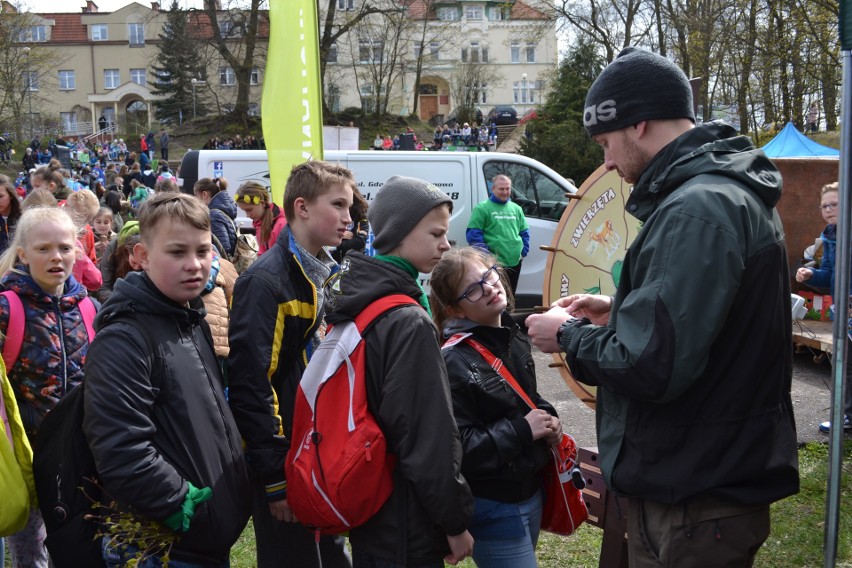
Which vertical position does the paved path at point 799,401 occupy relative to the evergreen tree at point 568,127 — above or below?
below

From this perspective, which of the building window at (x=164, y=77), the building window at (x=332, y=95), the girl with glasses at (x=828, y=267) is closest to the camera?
the girl with glasses at (x=828, y=267)

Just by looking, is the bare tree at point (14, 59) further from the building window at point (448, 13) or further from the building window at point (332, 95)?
the building window at point (448, 13)

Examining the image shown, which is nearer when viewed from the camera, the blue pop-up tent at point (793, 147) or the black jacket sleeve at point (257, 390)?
the black jacket sleeve at point (257, 390)

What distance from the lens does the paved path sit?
20.7ft

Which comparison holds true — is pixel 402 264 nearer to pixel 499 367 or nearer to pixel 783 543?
pixel 499 367

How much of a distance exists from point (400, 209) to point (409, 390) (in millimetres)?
607

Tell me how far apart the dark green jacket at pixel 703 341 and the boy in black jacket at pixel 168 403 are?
1.23 m

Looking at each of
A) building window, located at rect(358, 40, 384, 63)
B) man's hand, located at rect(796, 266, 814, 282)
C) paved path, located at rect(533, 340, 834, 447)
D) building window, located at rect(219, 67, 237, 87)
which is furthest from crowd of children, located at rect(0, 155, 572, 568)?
building window, located at rect(219, 67, 237, 87)

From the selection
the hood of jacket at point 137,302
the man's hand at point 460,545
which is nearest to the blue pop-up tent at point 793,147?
the man's hand at point 460,545

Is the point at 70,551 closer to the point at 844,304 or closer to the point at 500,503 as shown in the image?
the point at 500,503

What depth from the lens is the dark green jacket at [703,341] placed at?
206 centimetres

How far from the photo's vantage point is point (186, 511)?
2.50 m

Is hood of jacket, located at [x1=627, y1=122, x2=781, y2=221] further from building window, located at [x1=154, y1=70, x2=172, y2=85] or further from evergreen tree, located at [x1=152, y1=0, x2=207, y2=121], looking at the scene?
building window, located at [x1=154, y1=70, x2=172, y2=85]

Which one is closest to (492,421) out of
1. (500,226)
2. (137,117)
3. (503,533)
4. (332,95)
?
(503,533)
